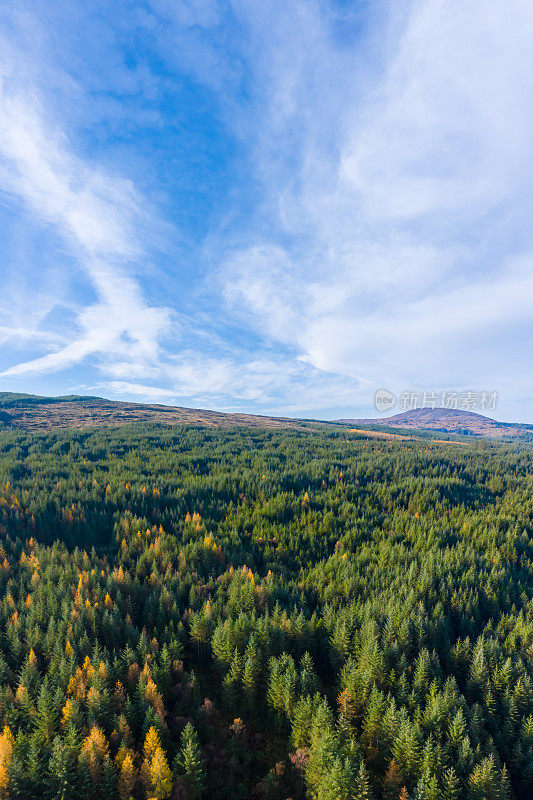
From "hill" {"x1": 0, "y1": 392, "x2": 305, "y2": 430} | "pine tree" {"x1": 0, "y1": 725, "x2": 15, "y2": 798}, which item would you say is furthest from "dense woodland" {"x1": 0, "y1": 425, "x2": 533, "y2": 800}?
"hill" {"x1": 0, "y1": 392, "x2": 305, "y2": 430}

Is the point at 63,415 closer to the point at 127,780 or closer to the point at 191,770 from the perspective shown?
the point at 127,780

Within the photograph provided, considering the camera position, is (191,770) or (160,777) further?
(191,770)

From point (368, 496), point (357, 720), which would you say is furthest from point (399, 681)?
→ point (368, 496)

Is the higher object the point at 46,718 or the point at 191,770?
the point at 46,718

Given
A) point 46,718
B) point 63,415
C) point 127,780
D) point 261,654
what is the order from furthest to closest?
point 63,415, point 261,654, point 46,718, point 127,780

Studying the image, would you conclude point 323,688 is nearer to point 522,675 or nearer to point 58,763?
point 522,675

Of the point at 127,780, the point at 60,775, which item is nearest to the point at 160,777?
the point at 127,780

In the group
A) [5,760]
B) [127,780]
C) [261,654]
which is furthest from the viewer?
[261,654]

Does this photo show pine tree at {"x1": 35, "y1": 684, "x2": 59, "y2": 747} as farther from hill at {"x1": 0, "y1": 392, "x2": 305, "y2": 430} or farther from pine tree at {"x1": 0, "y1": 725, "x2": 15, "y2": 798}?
hill at {"x1": 0, "y1": 392, "x2": 305, "y2": 430}

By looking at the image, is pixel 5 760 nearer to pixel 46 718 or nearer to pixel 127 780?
pixel 46 718

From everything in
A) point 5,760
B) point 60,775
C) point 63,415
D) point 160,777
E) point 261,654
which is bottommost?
point 261,654
